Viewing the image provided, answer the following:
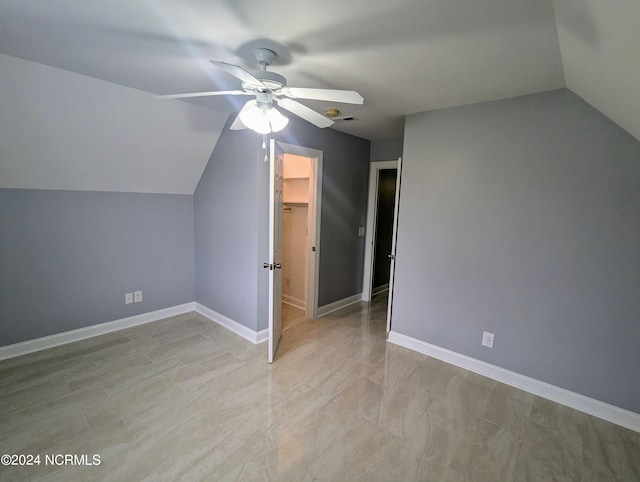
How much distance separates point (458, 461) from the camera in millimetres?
1769

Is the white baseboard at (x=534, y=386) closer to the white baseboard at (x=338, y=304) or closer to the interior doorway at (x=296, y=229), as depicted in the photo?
the white baseboard at (x=338, y=304)

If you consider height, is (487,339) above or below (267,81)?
below

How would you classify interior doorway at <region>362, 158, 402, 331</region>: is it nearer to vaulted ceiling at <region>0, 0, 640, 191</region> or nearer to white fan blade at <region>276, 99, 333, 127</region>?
vaulted ceiling at <region>0, 0, 640, 191</region>

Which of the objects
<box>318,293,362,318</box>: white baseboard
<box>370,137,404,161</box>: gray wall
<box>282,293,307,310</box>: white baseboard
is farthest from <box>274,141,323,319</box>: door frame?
<box>370,137,404,161</box>: gray wall

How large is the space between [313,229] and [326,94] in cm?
214

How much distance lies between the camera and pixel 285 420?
2055 mm

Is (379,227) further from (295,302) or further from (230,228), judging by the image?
(230,228)

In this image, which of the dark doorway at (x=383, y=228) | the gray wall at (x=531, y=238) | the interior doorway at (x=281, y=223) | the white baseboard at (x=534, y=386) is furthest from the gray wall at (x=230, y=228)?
the dark doorway at (x=383, y=228)

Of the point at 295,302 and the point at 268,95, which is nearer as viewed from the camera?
the point at 268,95

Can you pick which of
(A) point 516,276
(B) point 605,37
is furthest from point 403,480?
(B) point 605,37

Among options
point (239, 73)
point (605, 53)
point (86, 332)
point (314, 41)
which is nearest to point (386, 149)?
point (314, 41)

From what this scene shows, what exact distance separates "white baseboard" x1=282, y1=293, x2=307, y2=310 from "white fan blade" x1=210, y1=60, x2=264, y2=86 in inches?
121

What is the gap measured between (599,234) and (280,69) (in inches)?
100

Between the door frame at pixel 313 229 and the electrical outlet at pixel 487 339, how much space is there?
191 cm
